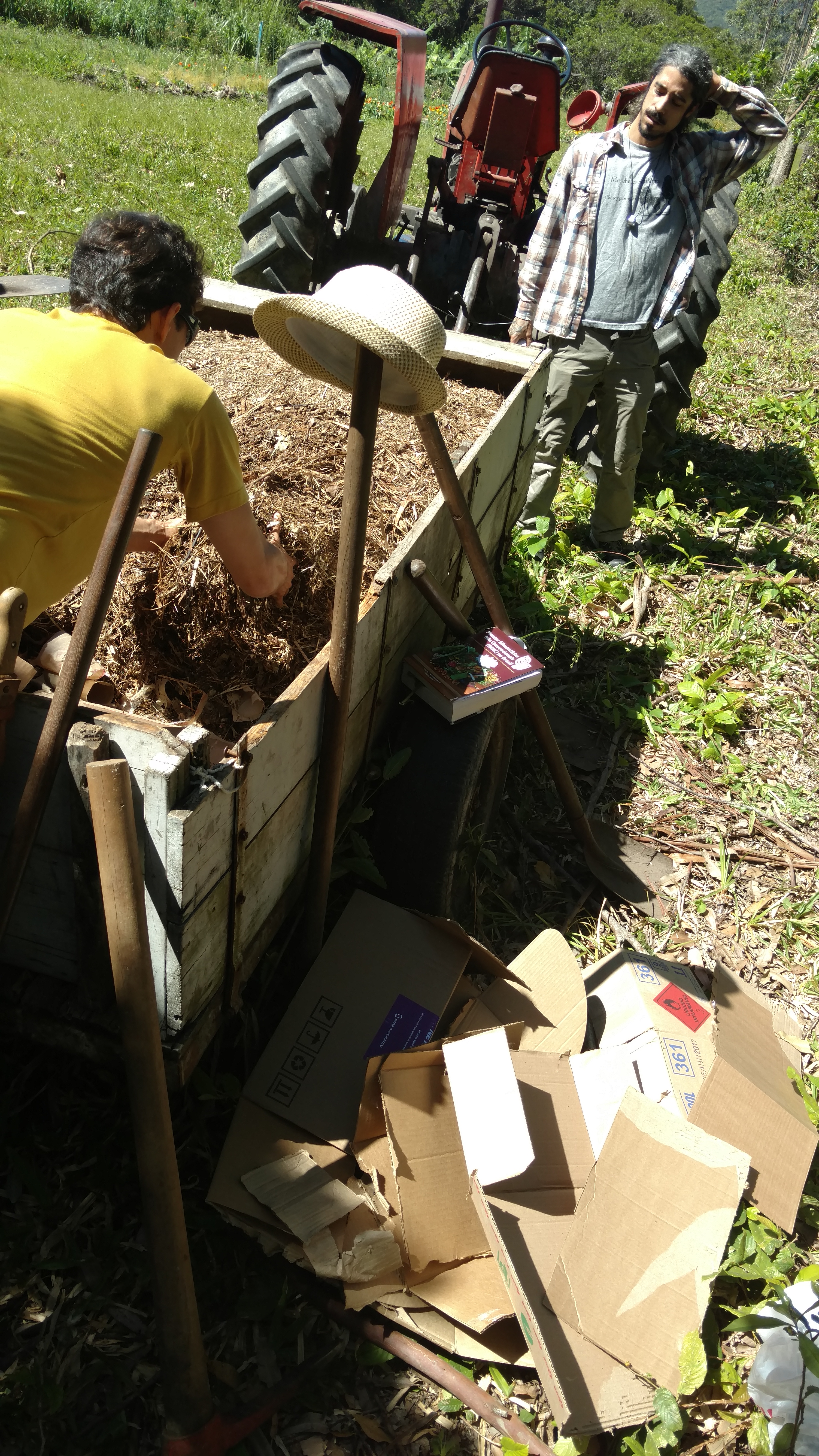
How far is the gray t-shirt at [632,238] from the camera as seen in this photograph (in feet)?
12.6

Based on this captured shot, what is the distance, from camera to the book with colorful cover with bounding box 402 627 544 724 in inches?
98.3

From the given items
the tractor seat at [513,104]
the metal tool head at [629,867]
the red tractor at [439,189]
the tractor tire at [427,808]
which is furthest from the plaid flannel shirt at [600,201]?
the tractor tire at [427,808]

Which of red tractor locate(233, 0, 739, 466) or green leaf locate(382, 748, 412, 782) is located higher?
red tractor locate(233, 0, 739, 466)

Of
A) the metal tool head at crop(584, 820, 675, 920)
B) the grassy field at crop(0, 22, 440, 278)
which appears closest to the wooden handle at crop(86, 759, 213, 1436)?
the metal tool head at crop(584, 820, 675, 920)

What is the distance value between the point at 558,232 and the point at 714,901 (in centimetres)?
285

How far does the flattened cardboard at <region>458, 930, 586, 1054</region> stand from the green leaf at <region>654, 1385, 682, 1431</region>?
2.35ft

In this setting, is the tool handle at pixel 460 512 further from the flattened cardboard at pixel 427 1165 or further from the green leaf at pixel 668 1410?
the green leaf at pixel 668 1410

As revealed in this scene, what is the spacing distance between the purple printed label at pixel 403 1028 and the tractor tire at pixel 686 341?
3.24 meters

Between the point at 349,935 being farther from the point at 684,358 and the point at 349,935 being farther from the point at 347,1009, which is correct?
the point at 684,358

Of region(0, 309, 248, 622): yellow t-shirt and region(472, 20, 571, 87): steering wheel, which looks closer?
region(0, 309, 248, 622): yellow t-shirt

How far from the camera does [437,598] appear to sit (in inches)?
100

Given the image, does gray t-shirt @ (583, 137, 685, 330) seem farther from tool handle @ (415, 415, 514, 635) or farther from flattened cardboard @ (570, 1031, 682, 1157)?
flattened cardboard @ (570, 1031, 682, 1157)

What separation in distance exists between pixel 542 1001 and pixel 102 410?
169 centimetres

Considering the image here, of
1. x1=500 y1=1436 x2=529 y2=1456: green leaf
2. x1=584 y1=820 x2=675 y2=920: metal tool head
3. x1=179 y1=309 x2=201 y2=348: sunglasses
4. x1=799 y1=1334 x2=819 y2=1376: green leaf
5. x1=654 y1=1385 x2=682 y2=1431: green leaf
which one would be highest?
x1=179 y1=309 x2=201 y2=348: sunglasses
